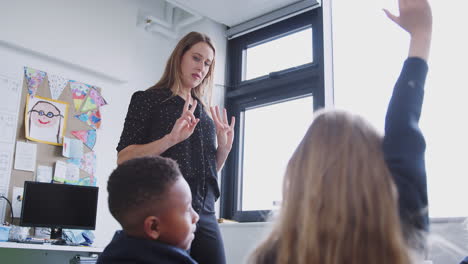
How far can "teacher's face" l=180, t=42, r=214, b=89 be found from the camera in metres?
1.74

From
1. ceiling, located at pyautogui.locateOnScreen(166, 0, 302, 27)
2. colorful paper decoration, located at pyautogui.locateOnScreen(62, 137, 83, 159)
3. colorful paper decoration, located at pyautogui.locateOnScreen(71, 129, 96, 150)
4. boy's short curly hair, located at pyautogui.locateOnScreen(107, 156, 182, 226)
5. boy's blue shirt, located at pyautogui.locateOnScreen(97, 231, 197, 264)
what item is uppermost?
ceiling, located at pyautogui.locateOnScreen(166, 0, 302, 27)

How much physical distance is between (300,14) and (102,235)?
2208 mm

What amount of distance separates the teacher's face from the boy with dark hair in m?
0.75

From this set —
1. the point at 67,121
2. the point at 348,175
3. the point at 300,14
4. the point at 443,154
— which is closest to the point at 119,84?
the point at 67,121

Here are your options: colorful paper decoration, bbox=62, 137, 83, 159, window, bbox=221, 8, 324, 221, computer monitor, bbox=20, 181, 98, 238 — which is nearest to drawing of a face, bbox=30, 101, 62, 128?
colorful paper decoration, bbox=62, 137, 83, 159

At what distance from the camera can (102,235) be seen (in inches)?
126

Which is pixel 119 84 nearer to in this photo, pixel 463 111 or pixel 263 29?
pixel 263 29

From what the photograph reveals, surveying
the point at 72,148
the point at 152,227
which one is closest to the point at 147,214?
the point at 152,227

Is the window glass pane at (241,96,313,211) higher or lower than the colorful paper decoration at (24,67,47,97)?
lower

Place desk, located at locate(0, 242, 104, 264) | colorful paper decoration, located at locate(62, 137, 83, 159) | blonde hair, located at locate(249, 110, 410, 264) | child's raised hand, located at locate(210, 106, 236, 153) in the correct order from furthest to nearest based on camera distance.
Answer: colorful paper decoration, located at locate(62, 137, 83, 159), desk, located at locate(0, 242, 104, 264), child's raised hand, located at locate(210, 106, 236, 153), blonde hair, located at locate(249, 110, 410, 264)

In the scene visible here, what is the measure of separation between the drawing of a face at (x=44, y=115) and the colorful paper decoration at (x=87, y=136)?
0.50 feet

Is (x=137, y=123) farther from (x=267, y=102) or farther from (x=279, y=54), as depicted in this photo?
(x=279, y=54)

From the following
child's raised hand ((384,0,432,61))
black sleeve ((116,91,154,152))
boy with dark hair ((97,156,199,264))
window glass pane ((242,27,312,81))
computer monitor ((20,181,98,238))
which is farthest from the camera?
window glass pane ((242,27,312,81))

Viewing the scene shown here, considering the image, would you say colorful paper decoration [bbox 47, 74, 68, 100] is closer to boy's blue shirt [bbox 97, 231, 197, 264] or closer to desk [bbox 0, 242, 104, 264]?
desk [bbox 0, 242, 104, 264]
